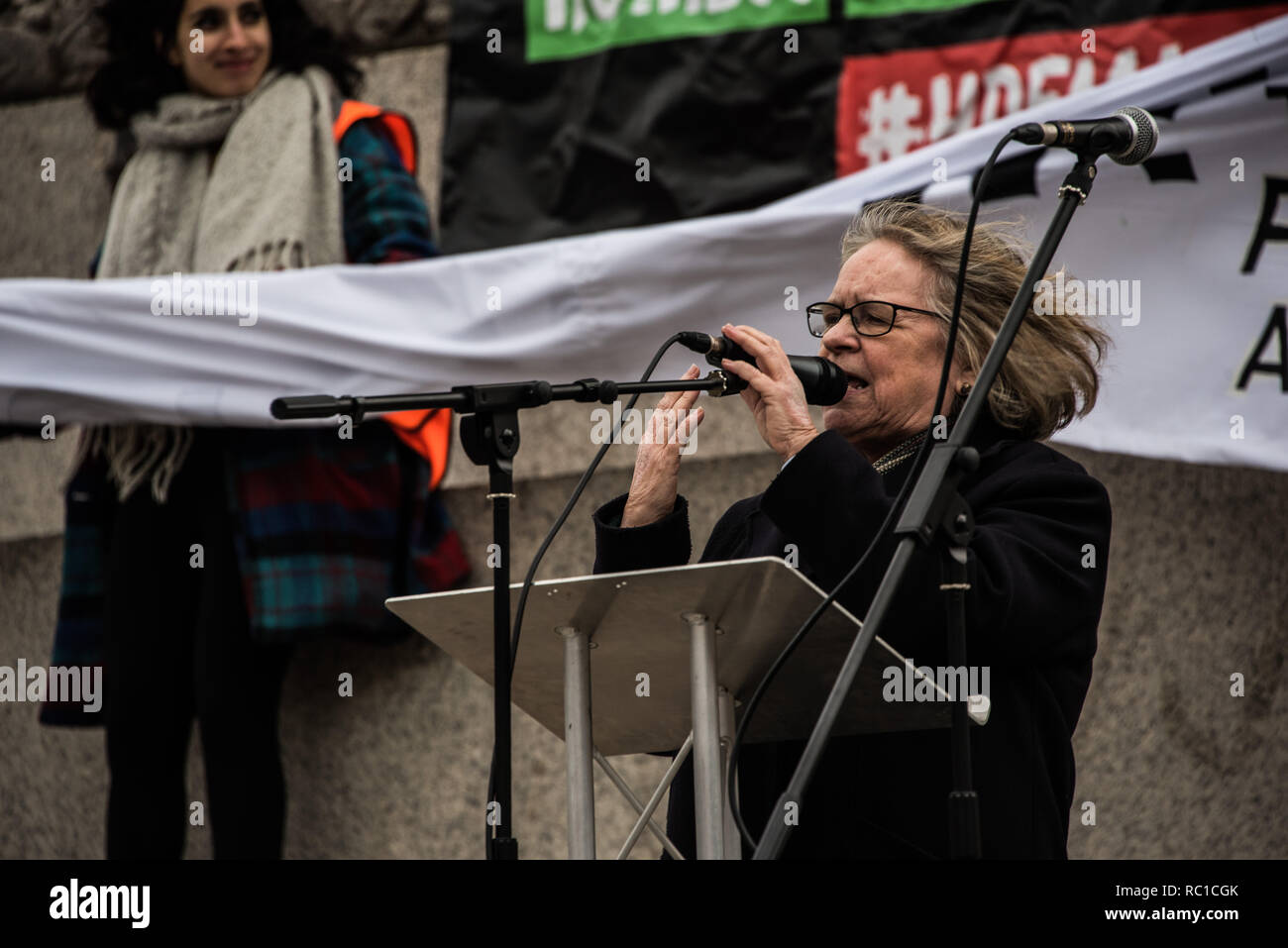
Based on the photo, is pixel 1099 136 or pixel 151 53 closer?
pixel 1099 136

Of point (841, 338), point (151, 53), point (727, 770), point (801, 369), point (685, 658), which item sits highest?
point (151, 53)

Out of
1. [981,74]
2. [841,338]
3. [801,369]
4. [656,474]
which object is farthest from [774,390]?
[981,74]

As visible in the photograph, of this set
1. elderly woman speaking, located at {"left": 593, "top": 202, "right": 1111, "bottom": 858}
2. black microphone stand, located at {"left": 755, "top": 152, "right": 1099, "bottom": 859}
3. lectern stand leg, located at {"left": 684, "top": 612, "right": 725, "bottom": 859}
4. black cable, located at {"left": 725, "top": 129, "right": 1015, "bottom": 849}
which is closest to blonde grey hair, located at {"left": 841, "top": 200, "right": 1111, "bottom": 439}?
elderly woman speaking, located at {"left": 593, "top": 202, "right": 1111, "bottom": 858}

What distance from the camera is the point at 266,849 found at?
3.69 meters

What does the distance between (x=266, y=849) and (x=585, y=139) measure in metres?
2.02

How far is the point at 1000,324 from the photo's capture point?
2539 mm

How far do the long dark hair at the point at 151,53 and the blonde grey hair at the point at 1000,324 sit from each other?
6.72 feet

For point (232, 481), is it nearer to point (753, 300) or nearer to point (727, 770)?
point (753, 300)

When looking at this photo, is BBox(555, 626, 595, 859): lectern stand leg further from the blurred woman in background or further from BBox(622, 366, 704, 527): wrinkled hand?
the blurred woman in background

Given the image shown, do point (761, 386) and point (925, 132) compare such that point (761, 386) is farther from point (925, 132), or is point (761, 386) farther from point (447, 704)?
point (447, 704)

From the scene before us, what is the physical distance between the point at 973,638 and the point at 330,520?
7.18 feet

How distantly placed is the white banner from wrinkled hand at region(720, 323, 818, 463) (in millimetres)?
1391

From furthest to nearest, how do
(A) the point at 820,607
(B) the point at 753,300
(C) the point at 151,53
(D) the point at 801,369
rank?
1. (C) the point at 151,53
2. (B) the point at 753,300
3. (D) the point at 801,369
4. (A) the point at 820,607

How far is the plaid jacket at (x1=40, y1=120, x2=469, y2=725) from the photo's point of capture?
3795mm
